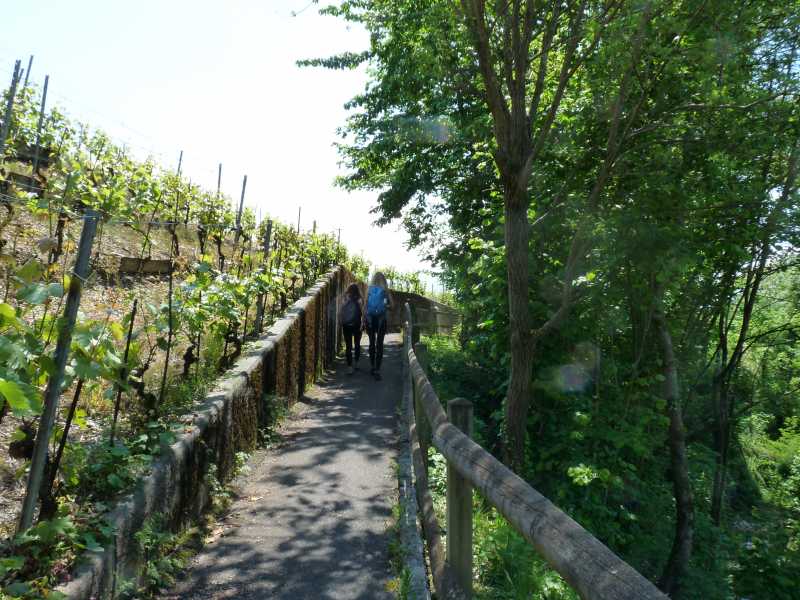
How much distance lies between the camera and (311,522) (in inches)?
201

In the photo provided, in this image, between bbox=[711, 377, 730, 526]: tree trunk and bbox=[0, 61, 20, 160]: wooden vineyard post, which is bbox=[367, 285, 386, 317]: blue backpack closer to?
bbox=[0, 61, 20, 160]: wooden vineyard post

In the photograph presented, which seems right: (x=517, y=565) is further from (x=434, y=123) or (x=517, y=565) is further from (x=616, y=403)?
(x=434, y=123)

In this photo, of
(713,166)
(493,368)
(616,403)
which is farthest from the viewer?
(493,368)

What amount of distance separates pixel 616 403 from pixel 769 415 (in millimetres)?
16874

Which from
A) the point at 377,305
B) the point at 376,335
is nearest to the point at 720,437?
the point at 376,335

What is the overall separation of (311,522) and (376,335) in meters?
7.02

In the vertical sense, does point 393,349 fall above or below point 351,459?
above

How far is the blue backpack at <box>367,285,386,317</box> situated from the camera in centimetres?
1092

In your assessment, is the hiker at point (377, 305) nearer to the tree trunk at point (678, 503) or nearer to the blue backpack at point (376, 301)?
the blue backpack at point (376, 301)

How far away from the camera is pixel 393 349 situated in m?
17.5

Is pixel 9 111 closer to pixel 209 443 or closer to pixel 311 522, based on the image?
pixel 209 443

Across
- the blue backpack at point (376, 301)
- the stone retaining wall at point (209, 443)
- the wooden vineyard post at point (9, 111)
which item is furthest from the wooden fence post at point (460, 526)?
the blue backpack at point (376, 301)

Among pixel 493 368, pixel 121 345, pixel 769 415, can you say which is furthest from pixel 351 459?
pixel 769 415

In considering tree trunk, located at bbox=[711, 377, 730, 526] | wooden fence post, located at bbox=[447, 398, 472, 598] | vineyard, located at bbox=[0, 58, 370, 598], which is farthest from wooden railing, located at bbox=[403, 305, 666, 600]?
tree trunk, located at bbox=[711, 377, 730, 526]
